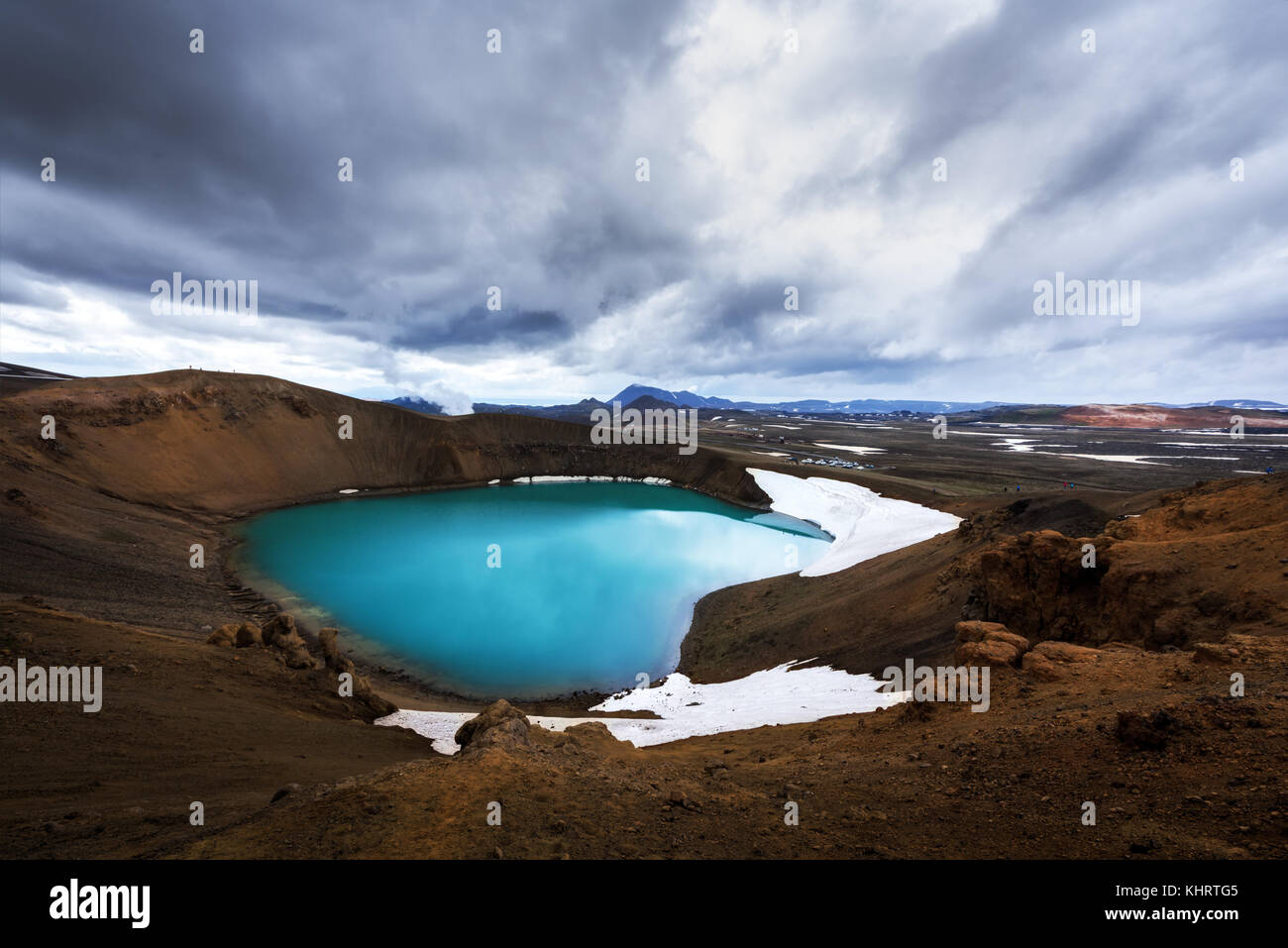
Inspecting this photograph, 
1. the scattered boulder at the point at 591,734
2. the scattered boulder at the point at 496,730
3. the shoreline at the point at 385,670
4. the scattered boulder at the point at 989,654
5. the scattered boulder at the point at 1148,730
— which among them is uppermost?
the scattered boulder at the point at 1148,730

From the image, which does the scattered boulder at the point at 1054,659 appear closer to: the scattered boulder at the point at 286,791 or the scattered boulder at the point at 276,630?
the scattered boulder at the point at 286,791

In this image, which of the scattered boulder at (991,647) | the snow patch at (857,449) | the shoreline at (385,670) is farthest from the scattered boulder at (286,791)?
the snow patch at (857,449)

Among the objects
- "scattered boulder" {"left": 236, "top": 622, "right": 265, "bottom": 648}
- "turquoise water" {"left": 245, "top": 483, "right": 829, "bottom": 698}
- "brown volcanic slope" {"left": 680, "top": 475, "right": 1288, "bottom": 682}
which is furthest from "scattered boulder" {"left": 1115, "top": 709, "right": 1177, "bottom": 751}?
"scattered boulder" {"left": 236, "top": 622, "right": 265, "bottom": 648}

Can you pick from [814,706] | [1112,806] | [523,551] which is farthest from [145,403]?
[1112,806]

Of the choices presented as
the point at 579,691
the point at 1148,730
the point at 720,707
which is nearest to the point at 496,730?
the point at 1148,730

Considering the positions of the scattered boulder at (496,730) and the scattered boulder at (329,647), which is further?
the scattered boulder at (329,647)
